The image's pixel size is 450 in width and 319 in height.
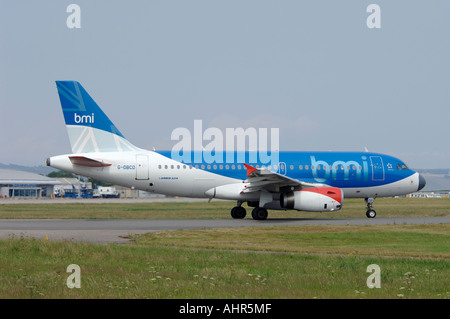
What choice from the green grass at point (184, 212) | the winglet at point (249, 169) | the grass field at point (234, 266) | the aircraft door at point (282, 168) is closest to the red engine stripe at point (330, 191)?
the aircraft door at point (282, 168)

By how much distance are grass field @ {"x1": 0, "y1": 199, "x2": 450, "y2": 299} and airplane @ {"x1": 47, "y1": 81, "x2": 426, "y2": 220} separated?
27.9ft

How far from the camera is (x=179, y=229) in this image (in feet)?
A: 86.7

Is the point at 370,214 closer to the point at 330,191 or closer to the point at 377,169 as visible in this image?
the point at 377,169

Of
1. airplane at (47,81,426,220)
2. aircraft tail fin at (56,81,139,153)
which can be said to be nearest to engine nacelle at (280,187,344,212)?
airplane at (47,81,426,220)

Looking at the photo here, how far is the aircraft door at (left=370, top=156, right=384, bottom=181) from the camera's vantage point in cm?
3556

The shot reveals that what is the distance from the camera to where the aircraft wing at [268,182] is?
103ft

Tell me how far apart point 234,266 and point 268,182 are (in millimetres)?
17226

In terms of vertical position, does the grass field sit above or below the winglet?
below

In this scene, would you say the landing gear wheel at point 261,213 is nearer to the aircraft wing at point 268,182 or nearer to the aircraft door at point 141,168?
the aircraft wing at point 268,182

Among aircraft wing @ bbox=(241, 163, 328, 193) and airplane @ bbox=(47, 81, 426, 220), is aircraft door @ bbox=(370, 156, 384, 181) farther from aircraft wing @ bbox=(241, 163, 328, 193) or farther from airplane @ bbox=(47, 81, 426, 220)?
aircraft wing @ bbox=(241, 163, 328, 193)

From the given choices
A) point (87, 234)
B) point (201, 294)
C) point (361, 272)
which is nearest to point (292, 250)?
point (361, 272)

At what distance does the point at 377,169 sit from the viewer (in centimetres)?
3572
